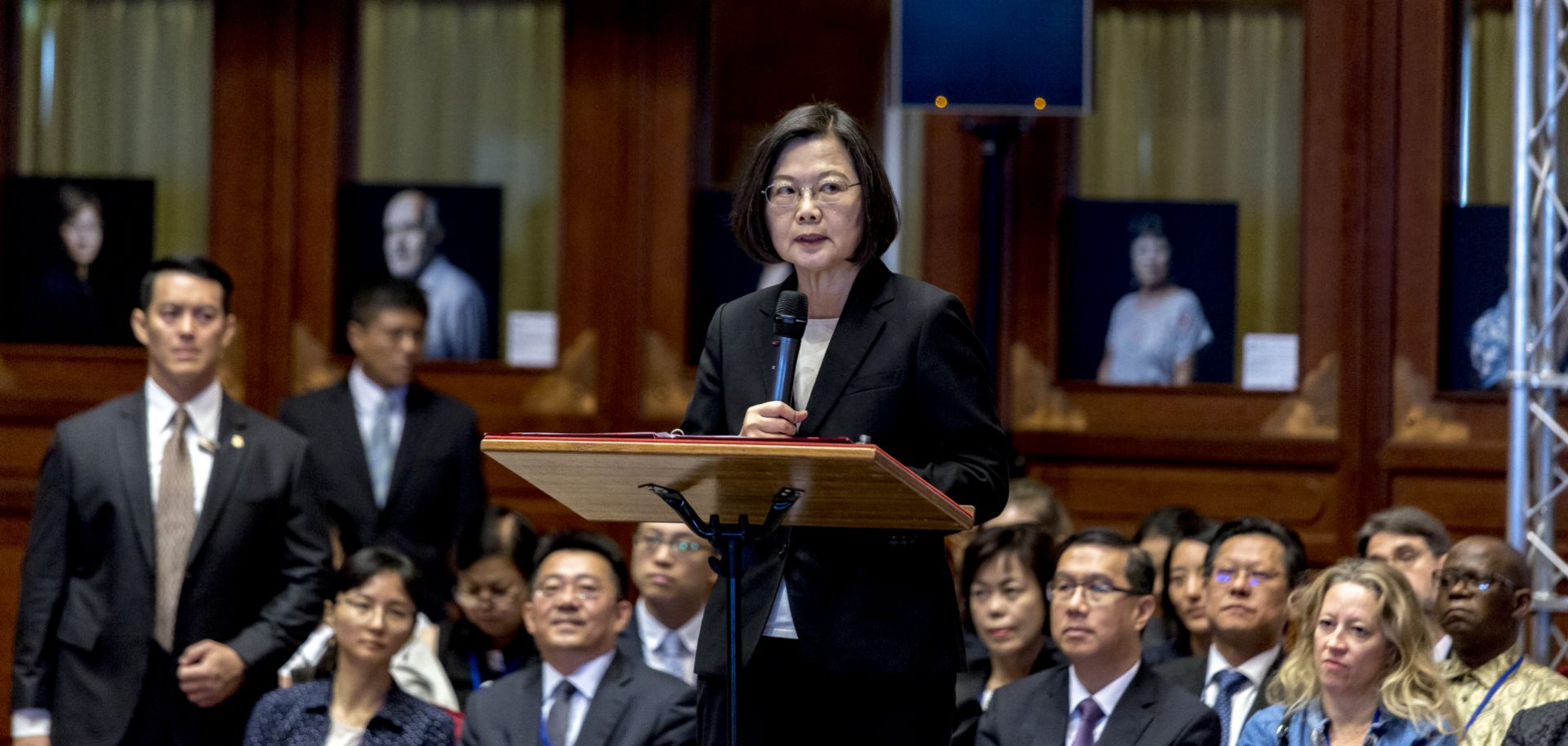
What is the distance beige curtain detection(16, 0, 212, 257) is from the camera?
21.8 ft

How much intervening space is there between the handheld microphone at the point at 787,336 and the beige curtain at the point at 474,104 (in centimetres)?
448

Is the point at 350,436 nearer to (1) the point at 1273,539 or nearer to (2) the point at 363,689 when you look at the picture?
(2) the point at 363,689

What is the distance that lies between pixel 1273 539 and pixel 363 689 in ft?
6.30

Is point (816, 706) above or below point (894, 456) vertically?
below

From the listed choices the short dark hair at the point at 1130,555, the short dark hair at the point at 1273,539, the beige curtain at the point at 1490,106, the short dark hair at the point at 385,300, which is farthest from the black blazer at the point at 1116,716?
the beige curtain at the point at 1490,106

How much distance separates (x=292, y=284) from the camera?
6504 millimetres

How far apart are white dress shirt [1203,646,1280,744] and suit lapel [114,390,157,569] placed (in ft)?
6.98

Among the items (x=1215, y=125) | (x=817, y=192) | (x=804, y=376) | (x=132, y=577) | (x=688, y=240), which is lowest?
(x=132, y=577)

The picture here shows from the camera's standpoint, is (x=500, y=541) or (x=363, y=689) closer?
(x=363, y=689)

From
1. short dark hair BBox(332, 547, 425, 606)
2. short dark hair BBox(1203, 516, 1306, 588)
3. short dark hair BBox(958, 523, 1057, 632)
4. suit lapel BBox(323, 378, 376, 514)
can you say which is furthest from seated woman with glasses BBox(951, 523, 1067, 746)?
suit lapel BBox(323, 378, 376, 514)

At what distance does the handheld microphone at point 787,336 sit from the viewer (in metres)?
2.19

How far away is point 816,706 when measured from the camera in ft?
7.46

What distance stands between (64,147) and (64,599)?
314 cm

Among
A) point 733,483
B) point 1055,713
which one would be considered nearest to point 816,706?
point 733,483
